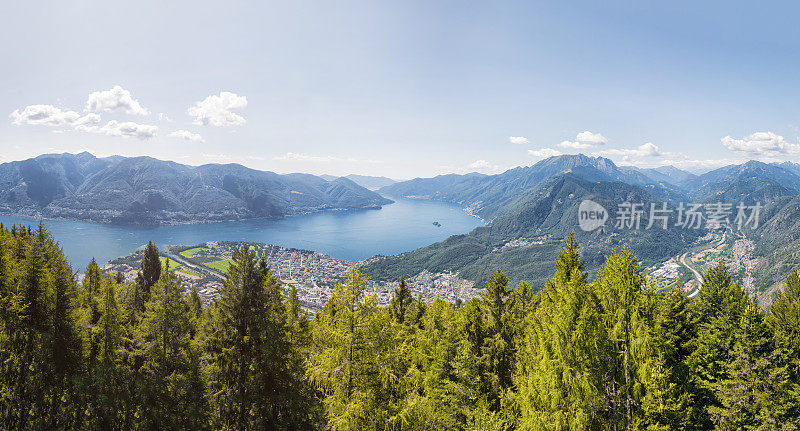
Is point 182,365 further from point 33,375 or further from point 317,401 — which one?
point 317,401

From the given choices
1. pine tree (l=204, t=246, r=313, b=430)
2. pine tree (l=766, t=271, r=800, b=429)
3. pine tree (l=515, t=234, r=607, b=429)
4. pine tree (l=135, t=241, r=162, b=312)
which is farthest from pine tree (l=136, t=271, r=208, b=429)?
pine tree (l=766, t=271, r=800, b=429)

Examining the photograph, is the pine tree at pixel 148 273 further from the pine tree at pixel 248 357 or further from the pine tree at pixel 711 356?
the pine tree at pixel 711 356

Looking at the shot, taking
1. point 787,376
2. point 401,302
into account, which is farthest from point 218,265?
point 787,376

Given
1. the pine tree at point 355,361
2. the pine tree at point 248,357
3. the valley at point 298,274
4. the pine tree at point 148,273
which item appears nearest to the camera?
the pine tree at point 355,361

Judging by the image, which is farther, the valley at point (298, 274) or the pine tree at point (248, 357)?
the valley at point (298, 274)

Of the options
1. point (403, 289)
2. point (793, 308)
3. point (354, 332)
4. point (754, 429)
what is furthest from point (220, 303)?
point (793, 308)

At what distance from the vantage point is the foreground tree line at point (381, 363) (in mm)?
9844

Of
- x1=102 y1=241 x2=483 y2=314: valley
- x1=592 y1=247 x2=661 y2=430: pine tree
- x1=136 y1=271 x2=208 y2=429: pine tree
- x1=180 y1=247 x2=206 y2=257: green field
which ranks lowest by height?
Answer: x1=102 y1=241 x2=483 y2=314: valley

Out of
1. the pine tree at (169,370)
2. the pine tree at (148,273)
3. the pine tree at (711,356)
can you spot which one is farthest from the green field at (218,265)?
the pine tree at (711,356)

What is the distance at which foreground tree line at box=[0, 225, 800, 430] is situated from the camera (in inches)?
388

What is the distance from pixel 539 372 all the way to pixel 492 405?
3.65 m

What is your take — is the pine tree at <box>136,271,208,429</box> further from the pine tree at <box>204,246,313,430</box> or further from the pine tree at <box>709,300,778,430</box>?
the pine tree at <box>709,300,778,430</box>

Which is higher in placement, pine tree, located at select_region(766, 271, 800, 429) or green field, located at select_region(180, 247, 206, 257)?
pine tree, located at select_region(766, 271, 800, 429)

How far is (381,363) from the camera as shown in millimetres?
10391
